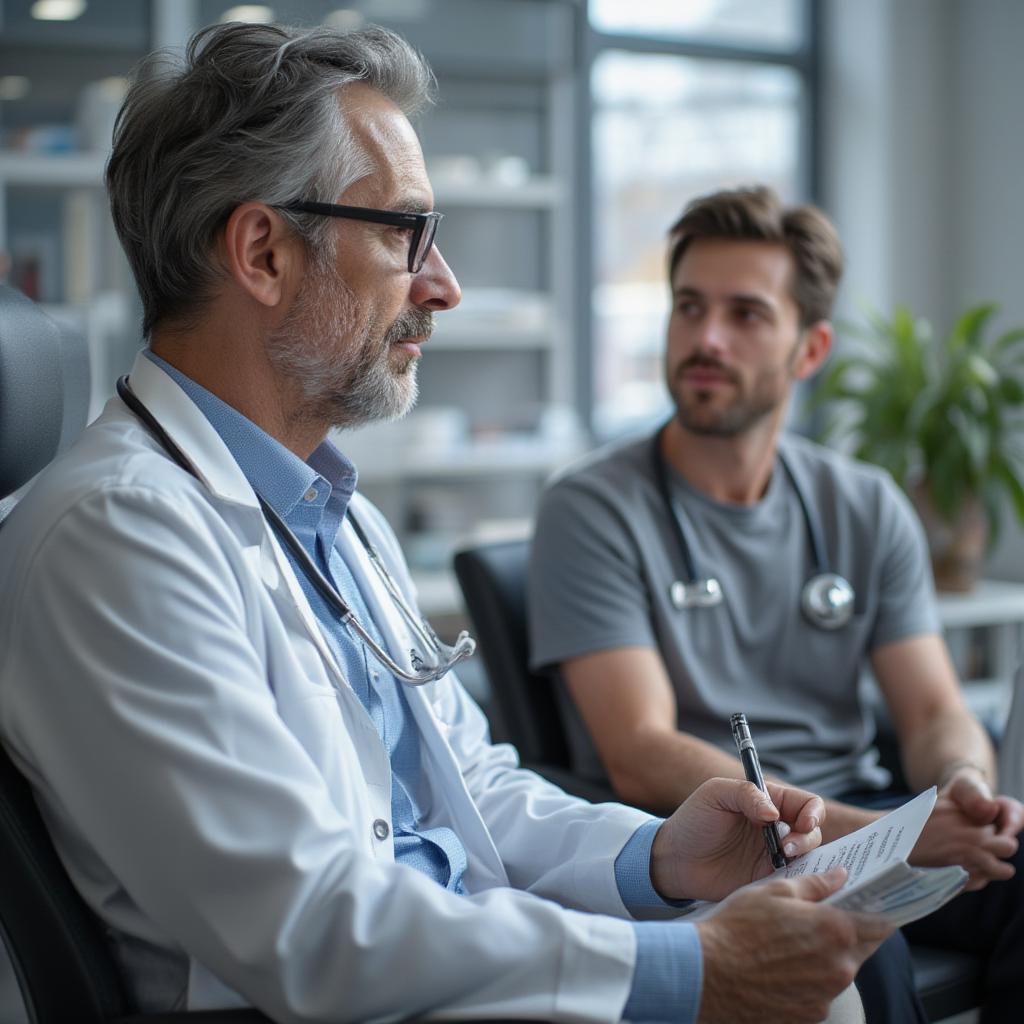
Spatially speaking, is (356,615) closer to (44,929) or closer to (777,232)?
(44,929)

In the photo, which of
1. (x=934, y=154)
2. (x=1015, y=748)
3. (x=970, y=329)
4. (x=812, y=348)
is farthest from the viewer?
(x=934, y=154)

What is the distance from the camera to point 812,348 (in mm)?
2213

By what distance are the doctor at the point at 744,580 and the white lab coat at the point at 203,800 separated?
0.69 m

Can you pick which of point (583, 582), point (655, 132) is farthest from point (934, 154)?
point (583, 582)

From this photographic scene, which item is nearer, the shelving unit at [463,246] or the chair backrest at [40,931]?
the chair backrest at [40,931]

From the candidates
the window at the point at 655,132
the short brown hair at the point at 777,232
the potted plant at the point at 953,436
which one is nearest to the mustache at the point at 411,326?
the short brown hair at the point at 777,232

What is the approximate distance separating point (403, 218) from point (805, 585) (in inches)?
39.4

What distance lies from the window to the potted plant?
1.16 m

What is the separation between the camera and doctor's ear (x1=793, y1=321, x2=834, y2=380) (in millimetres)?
2174

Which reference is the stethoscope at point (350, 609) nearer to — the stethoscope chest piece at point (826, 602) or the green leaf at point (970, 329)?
the stethoscope chest piece at point (826, 602)

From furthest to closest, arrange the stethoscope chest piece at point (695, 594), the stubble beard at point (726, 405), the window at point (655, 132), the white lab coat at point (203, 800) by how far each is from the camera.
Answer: the window at point (655, 132) < the stubble beard at point (726, 405) < the stethoscope chest piece at point (695, 594) < the white lab coat at point (203, 800)

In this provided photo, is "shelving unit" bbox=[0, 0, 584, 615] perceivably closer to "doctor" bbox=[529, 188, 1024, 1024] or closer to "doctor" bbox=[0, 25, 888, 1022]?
"doctor" bbox=[529, 188, 1024, 1024]

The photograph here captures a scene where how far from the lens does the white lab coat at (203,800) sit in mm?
954

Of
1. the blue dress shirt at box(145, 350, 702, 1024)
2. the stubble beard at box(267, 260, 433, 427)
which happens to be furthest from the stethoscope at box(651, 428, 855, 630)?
the stubble beard at box(267, 260, 433, 427)
